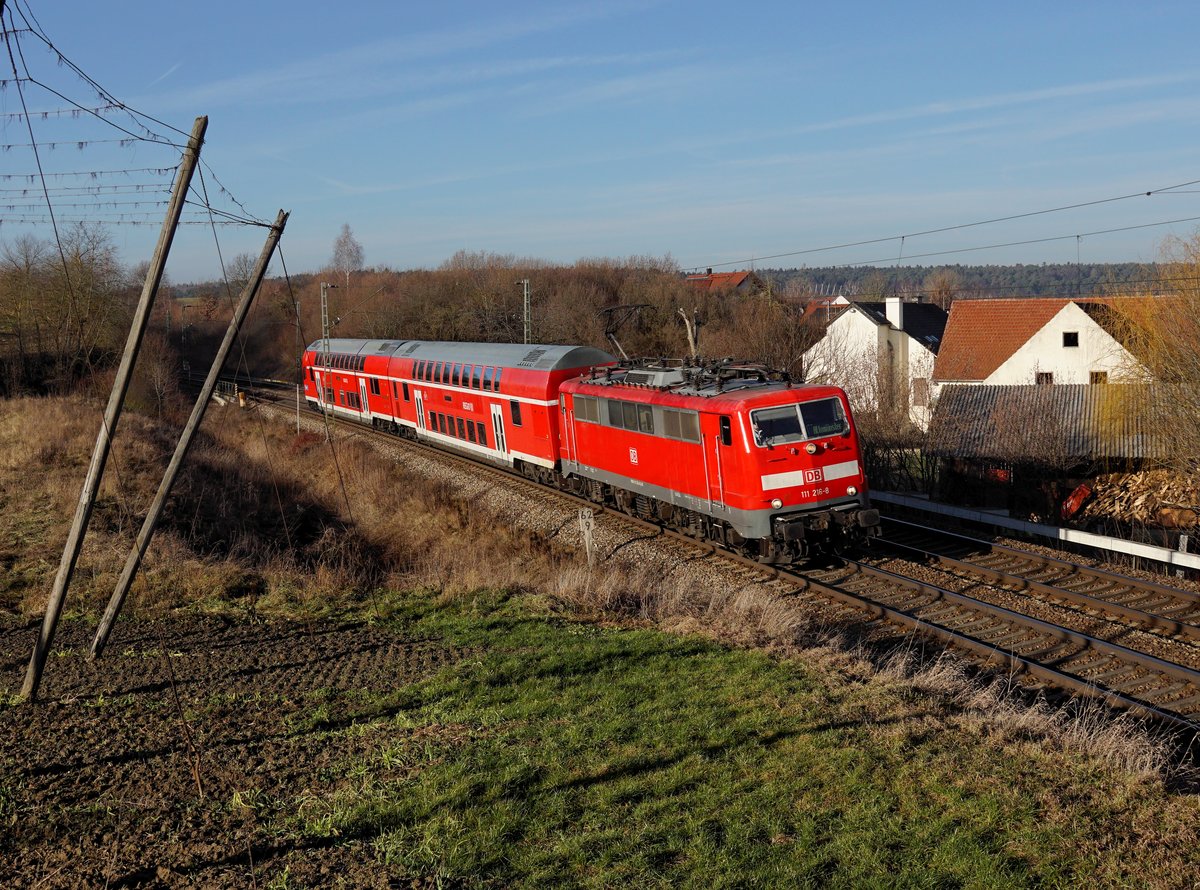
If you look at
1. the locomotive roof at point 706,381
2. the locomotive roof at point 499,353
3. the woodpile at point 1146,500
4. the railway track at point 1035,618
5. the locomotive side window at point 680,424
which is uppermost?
the locomotive roof at point 499,353

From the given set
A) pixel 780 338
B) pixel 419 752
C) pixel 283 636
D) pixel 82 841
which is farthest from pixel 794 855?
pixel 780 338

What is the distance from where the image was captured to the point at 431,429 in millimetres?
33031

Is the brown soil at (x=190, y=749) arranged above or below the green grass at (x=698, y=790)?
above

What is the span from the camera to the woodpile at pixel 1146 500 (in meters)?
22.5

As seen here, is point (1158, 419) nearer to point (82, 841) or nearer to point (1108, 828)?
point (1108, 828)

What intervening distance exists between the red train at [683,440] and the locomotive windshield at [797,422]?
2 cm

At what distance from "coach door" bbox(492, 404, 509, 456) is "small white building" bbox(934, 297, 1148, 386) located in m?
19.1

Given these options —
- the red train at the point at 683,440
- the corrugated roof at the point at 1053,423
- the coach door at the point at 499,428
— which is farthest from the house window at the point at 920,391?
the coach door at the point at 499,428

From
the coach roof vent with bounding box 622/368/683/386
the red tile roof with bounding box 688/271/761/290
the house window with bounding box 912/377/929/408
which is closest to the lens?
the coach roof vent with bounding box 622/368/683/386

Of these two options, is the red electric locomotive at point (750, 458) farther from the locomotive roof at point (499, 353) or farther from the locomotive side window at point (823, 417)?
the locomotive roof at point (499, 353)

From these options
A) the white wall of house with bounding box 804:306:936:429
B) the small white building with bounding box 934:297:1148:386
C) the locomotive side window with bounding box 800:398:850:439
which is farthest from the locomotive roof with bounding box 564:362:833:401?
the small white building with bounding box 934:297:1148:386

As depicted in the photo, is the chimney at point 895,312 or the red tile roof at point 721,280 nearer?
the chimney at point 895,312

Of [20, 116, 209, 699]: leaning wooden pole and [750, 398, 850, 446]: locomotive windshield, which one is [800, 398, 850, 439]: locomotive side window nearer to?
[750, 398, 850, 446]: locomotive windshield

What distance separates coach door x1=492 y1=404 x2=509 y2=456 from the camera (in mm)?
26859
